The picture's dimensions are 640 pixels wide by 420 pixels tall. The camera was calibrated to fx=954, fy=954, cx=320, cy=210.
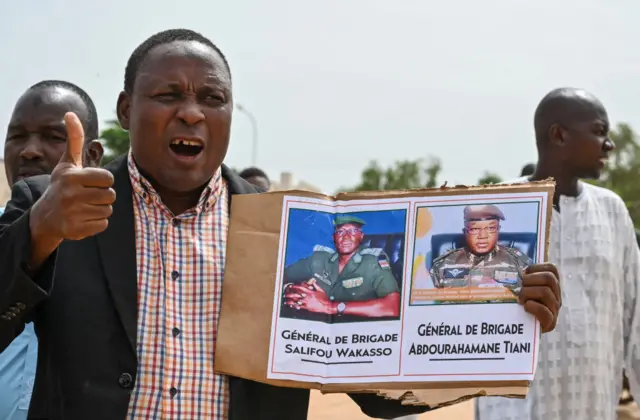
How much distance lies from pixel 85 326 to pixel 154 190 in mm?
398

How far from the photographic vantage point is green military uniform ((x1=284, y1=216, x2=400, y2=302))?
237 cm

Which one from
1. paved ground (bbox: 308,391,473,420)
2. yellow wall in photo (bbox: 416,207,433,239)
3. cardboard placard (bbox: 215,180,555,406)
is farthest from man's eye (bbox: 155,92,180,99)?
paved ground (bbox: 308,391,473,420)

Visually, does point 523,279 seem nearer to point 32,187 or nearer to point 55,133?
point 32,187

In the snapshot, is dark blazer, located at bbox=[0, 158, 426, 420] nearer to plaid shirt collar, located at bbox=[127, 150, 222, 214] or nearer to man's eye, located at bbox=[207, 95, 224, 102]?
plaid shirt collar, located at bbox=[127, 150, 222, 214]

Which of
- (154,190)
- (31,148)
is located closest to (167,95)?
(154,190)

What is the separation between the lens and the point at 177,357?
7.33 feet

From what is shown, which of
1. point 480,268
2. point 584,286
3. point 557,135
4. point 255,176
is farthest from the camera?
point 255,176

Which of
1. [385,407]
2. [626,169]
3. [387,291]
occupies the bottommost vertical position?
[385,407]

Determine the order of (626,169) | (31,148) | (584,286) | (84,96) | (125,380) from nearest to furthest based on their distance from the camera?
(125,380) → (31,148) → (84,96) → (584,286) → (626,169)

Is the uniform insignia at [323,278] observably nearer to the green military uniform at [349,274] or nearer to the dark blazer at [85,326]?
the green military uniform at [349,274]

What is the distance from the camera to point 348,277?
238cm

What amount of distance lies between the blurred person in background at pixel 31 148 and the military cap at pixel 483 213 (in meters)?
1.40

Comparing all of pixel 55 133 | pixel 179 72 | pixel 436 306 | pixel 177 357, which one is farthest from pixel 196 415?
pixel 55 133

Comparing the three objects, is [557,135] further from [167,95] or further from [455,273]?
[167,95]
